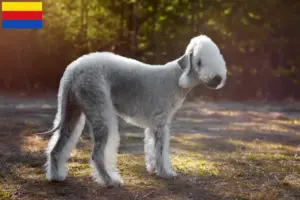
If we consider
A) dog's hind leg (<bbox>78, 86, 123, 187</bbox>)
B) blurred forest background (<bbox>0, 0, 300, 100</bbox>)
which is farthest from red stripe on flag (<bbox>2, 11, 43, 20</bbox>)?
dog's hind leg (<bbox>78, 86, 123, 187</bbox>)

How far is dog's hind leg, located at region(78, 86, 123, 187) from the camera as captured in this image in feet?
15.6

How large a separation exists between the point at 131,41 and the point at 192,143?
8937 millimetres

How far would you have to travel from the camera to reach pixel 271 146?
7992 millimetres

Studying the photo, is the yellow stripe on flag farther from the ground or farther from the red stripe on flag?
the ground

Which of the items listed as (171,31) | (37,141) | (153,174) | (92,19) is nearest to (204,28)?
(171,31)

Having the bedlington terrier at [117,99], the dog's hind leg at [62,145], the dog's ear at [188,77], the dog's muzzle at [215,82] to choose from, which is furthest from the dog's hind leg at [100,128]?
the dog's muzzle at [215,82]

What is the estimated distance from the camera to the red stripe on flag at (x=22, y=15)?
13.9 m

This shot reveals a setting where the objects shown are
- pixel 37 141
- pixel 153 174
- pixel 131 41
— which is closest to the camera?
pixel 153 174

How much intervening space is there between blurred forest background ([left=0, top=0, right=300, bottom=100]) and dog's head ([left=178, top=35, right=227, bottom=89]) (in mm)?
11186

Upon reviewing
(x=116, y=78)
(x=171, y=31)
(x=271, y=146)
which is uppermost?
(x=171, y=31)

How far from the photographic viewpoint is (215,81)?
4875mm

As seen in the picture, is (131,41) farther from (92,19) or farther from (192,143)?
(192,143)

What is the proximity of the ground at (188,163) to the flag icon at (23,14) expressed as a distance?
385 cm

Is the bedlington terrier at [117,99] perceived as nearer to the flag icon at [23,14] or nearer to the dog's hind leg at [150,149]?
the dog's hind leg at [150,149]
